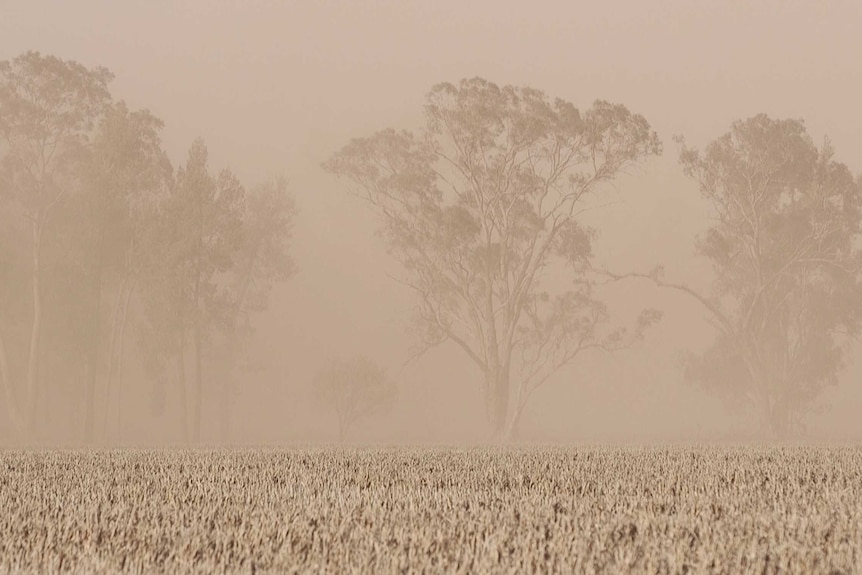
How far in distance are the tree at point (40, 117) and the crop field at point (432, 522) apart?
131 ft

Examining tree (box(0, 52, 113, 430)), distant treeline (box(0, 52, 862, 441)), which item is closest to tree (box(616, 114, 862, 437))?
distant treeline (box(0, 52, 862, 441))

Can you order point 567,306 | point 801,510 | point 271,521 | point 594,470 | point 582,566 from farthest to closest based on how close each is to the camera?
1. point 567,306
2. point 594,470
3. point 801,510
4. point 271,521
5. point 582,566

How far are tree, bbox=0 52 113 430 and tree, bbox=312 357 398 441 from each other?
1630 cm

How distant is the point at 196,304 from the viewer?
45.2 meters

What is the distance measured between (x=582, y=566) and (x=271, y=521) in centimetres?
222

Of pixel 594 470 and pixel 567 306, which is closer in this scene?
pixel 594 470

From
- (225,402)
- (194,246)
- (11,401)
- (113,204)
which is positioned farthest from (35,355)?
(225,402)

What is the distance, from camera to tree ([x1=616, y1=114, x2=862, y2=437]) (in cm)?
4900

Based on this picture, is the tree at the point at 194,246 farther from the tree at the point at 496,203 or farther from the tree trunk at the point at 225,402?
the tree trunk at the point at 225,402

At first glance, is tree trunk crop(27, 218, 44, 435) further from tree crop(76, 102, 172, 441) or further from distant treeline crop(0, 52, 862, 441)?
tree crop(76, 102, 172, 441)

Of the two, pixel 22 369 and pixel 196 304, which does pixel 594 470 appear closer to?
pixel 196 304

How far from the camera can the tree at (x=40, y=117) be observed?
4662cm

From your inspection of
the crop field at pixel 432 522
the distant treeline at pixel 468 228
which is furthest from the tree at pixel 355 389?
the crop field at pixel 432 522

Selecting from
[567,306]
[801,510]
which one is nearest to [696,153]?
[567,306]
